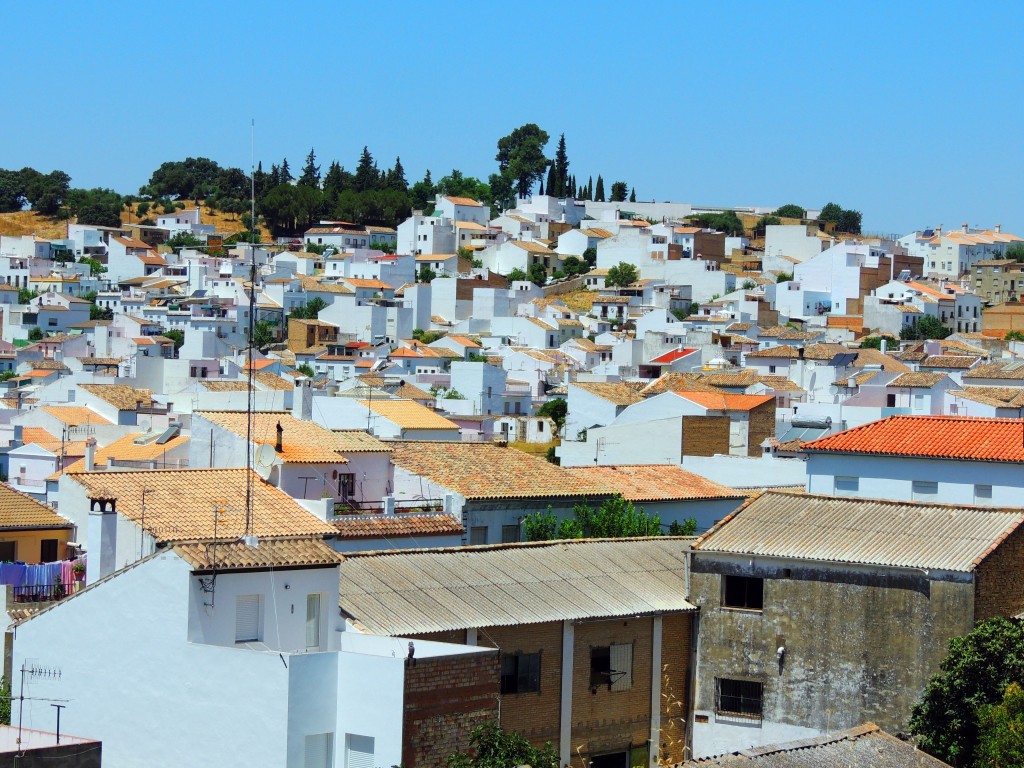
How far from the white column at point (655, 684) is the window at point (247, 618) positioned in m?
6.81

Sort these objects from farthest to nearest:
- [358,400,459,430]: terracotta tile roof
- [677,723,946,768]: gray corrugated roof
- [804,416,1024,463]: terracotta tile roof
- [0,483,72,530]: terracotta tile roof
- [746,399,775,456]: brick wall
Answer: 1. [746,399,775,456]: brick wall
2. [358,400,459,430]: terracotta tile roof
3. [804,416,1024,463]: terracotta tile roof
4. [0,483,72,530]: terracotta tile roof
5. [677,723,946,768]: gray corrugated roof

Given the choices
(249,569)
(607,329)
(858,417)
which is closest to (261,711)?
(249,569)

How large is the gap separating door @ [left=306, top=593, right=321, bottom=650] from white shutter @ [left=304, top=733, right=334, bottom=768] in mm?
1612

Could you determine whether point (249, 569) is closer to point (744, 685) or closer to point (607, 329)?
point (744, 685)

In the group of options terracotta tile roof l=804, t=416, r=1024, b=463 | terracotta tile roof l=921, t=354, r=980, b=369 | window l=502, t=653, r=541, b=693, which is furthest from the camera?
terracotta tile roof l=921, t=354, r=980, b=369

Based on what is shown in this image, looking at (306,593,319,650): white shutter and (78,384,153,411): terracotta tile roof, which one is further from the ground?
(306,593,319,650): white shutter

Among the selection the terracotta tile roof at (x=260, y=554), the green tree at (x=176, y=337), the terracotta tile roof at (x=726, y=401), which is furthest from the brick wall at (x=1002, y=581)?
the green tree at (x=176, y=337)

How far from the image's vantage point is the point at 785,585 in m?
21.8

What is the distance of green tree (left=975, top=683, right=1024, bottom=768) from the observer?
17.8m

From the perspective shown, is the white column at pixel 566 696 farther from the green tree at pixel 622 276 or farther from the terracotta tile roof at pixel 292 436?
the green tree at pixel 622 276

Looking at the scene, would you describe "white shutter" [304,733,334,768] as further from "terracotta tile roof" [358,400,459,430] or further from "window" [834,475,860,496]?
"terracotta tile roof" [358,400,459,430]

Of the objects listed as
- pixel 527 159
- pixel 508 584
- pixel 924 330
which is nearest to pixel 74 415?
pixel 508 584

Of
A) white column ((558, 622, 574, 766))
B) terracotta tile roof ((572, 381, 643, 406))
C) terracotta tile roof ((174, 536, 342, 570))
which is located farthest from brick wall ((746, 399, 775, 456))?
terracotta tile roof ((174, 536, 342, 570))

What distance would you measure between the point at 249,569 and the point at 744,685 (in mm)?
8355
